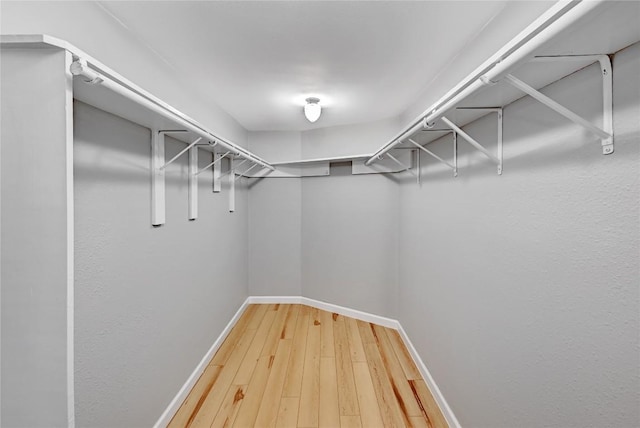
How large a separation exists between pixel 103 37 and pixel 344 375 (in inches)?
94.2

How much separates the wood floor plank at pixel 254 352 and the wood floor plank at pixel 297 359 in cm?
28

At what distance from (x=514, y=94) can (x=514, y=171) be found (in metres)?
0.30

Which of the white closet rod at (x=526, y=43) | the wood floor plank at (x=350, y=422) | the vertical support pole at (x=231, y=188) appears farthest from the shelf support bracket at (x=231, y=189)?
the white closet rod at (x=526, y=43)

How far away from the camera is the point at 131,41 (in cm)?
142

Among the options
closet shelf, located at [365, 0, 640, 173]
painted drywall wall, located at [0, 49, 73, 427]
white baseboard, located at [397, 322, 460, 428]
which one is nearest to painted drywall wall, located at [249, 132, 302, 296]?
white baseboard, located at [397, 322, 460, 428]

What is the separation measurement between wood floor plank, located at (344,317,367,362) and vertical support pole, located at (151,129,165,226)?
5.98 feet

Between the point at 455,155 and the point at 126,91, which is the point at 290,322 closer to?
the point at 455,155

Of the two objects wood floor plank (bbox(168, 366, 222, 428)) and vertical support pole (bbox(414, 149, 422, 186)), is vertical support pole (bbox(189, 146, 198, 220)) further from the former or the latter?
vertical support pole (bbox(414, 149, 422, 186))

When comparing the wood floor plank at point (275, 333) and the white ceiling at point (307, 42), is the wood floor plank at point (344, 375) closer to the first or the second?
the wood floor plank at point (275, 333)

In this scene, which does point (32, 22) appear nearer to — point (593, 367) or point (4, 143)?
point (4, 143)

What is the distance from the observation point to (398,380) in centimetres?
220

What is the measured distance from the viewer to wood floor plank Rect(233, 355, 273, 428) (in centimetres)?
180

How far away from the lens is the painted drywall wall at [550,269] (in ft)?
2.63

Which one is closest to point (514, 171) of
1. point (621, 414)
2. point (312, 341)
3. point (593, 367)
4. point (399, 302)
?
point (593, 367)
